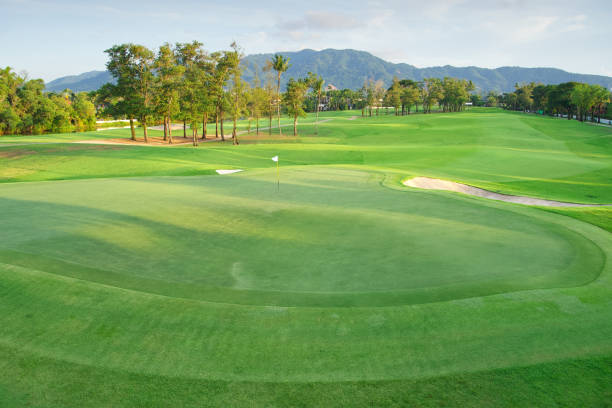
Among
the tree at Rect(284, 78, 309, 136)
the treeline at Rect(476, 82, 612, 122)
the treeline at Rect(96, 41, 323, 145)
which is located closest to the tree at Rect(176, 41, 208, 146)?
the treeline at Rect(96, 41, 323, 145)

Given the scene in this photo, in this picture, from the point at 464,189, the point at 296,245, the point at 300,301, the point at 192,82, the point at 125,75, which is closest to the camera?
the point at 300,301

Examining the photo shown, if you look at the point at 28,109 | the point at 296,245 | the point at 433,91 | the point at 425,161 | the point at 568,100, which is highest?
the point at 433,91

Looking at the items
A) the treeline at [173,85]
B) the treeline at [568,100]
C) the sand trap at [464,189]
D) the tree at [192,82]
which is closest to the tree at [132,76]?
the treeline at [173,85]

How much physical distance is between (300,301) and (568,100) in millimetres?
123826

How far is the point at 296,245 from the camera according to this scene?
9516 mm

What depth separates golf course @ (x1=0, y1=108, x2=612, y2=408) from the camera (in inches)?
169

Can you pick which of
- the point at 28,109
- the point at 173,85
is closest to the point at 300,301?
the point at 173,85

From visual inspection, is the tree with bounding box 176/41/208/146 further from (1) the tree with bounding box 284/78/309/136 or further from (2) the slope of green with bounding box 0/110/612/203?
(1) the tree with bounding box 284/78/309/136

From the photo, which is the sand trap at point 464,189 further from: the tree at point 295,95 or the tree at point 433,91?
the tree at point 433,91

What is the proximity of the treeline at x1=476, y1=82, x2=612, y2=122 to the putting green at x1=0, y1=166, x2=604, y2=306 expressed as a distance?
316ft

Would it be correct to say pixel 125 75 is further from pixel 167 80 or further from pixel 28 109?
pixel 28 109

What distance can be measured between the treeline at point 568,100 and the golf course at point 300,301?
94.3 meters

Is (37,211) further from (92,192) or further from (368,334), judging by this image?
(368,334)

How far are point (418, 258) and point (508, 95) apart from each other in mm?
180084
